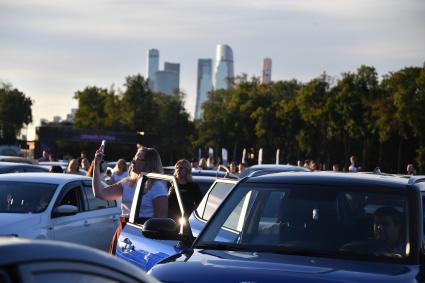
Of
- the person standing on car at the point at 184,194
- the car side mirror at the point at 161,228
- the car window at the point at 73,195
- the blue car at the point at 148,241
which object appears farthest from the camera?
the car window at the point at 73,195

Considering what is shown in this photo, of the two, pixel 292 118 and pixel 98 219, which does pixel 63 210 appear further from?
pixel 292 118

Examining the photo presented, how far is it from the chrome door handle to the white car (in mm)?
3674

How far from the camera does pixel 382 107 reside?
68438mm

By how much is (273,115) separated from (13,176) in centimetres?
7812

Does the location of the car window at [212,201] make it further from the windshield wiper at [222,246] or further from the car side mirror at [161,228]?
the windshield wiper at [222,246]

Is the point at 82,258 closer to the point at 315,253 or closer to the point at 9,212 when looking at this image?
the point at 315,253

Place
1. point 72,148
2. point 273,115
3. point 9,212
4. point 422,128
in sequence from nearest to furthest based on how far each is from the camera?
point 9,212 → point 422,128 → point 273,115 → point 72,148

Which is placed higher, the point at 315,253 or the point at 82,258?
the point at 82,258

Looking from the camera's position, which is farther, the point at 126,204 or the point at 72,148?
the point at 72,148

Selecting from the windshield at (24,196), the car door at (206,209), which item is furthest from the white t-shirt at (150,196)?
the windshield at (24,196)

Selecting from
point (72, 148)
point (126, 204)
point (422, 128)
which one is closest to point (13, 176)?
point (126, 204)

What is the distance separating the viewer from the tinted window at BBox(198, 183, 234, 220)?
30.4ft

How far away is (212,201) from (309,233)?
356 cm

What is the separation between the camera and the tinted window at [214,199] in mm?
9273
